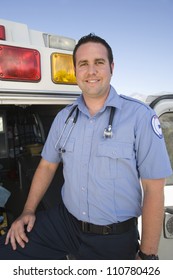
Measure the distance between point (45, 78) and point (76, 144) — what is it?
1.25ft

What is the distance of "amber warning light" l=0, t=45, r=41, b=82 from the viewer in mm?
1332

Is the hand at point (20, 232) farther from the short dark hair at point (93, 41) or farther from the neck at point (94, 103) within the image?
the short dark hair at point (93, 41)

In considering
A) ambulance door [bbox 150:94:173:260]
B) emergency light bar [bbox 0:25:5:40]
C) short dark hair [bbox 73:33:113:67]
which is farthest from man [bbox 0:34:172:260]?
emergency light bar [bbox 0:25:5:40]

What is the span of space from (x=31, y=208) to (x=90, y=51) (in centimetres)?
98

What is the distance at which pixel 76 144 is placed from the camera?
1.51 meters

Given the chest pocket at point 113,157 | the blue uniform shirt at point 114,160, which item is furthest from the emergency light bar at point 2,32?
the chest pocket at point 113,157

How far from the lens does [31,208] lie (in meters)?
1.71

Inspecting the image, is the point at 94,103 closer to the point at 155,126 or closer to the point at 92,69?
the point at 92,69

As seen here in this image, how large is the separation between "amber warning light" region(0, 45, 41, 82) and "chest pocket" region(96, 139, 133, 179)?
19.4 inches

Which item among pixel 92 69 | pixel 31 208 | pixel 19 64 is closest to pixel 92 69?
pixel 92 69

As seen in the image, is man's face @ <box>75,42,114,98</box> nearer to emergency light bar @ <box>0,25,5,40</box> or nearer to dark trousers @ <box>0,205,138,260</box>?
emergency light bar @ <box>0,25,5,40</box>

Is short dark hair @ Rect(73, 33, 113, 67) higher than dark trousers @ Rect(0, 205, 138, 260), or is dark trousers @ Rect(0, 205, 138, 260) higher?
short dark hair @ Rect(73, 33, 113, 67)

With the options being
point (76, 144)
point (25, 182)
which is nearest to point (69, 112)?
point (76, 144)
